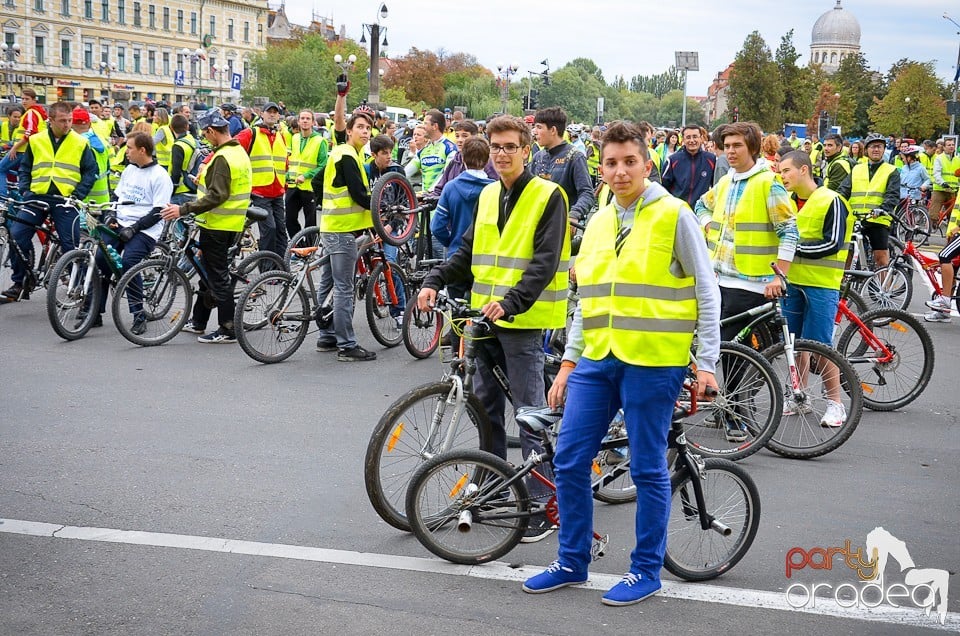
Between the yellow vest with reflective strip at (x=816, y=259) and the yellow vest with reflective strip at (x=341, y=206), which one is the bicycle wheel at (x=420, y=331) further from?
the yellow vest with reflective strip at (x=816, y=259)

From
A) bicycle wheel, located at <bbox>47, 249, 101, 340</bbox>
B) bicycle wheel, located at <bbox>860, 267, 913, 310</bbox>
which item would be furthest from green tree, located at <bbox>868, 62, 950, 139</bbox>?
bicycle wheel, located at <bbox>47, 249, 101, 340</bbox>

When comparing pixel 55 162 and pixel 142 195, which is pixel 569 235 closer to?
pixel 142 195

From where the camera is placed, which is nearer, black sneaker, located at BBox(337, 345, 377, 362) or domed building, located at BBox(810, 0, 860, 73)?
black sneaker, located at BBox(337, 345, 377, 362)

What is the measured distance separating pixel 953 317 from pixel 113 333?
9.64 m

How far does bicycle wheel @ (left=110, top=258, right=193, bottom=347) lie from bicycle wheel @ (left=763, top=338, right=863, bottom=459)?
556 cm

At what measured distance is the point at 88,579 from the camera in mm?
4707

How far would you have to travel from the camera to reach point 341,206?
31.5ft

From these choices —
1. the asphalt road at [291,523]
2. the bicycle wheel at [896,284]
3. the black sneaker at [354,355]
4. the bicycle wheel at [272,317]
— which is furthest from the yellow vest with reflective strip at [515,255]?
the bicycle wheel at [896,284]

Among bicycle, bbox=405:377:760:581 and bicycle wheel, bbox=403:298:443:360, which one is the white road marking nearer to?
bicycle, bbox=405:377:760:581

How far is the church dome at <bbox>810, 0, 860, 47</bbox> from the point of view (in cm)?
16650

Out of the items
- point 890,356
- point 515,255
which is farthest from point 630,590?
point 890,356

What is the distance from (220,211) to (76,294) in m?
1.55

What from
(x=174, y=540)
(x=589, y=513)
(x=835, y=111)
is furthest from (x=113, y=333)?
(x=835, y=111)

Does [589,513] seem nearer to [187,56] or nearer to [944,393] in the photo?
[944,393]
